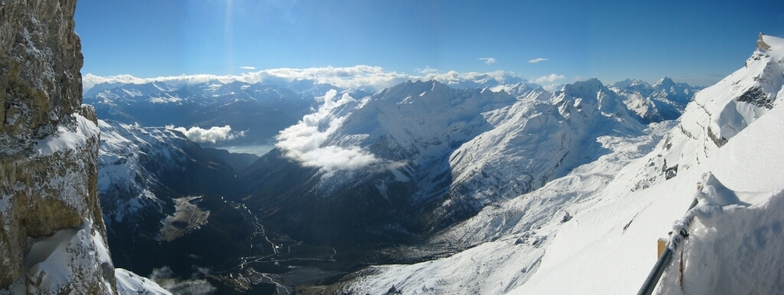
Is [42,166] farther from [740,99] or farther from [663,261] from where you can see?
[740,99]

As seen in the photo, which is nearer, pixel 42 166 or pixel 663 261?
pixel 663 261

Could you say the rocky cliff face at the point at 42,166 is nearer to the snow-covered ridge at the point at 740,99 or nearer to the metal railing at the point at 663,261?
the metal railing at the point at 663,261

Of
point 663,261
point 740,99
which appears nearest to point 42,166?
point 663,261

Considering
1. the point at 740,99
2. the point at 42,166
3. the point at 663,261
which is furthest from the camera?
the point at 740,99

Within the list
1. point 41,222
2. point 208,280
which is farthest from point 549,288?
point 208,280

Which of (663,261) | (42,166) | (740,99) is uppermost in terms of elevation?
(740,99)

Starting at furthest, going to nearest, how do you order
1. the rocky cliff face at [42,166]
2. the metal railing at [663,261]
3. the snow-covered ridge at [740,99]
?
the snow-covered ridge at [740,99] → the rocky cliff face at [42,166] → the metal railing at [663,261]

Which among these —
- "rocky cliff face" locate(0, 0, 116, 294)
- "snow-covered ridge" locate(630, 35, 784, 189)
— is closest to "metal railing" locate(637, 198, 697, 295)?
"rocky cliff face" locate(0, 0, 116, 294)

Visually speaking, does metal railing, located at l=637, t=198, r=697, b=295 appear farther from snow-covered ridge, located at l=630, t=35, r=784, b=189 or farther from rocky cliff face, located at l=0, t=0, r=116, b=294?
snow-covered ridge, located at l=630, t=35, r=784, b=189

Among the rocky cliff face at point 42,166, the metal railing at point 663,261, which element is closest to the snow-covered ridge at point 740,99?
the metal railing at point 663,261
